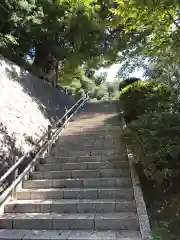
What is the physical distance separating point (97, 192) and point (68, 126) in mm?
5981

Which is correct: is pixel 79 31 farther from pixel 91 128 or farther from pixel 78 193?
pixel 78 193

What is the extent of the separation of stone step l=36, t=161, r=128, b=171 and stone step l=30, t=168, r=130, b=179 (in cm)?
27

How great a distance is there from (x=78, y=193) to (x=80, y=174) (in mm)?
839

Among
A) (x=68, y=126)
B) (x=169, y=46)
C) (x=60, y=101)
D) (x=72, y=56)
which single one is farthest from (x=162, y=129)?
(x=60, y=101)

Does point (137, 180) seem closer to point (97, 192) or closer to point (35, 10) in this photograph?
point (97, 192)

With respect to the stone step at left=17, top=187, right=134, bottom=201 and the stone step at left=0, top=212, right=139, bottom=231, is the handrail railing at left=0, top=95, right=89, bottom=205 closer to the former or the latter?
the stone step at left=17, top=187, right=134, bottom=201

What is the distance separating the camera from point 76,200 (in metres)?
5.60

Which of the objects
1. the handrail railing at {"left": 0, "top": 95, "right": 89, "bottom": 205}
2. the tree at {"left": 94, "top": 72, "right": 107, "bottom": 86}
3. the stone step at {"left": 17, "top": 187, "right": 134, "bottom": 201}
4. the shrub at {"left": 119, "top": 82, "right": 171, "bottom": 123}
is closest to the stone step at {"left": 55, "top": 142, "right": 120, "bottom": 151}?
the handrail railing at {"left": 0, "top": 95, "right": 89, "bottom": 205}

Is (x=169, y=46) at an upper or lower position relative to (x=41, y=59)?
lower

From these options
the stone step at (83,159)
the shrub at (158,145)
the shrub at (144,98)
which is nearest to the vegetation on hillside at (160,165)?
the shrub at (158,145)

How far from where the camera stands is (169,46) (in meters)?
6.62

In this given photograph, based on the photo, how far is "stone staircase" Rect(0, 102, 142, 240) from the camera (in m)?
4.75

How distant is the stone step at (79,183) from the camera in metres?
6.06

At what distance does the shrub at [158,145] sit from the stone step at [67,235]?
1103 mm
